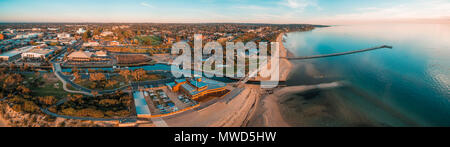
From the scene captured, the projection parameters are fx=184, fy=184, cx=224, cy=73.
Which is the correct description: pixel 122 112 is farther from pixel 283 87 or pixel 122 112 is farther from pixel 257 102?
pixel 283 87

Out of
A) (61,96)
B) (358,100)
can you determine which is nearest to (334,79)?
(358,100)

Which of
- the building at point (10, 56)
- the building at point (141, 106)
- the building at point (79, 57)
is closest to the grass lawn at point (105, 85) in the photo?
the building at point (141, 106)

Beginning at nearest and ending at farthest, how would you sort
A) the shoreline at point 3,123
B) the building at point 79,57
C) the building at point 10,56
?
1. the shoreline at point 3,123
2. the building at point 10,56
3. the building at point 79,57

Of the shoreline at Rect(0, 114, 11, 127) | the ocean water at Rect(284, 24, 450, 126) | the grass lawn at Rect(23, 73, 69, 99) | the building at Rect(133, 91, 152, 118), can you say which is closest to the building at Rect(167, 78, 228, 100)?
the building at Rect(133, 91, 152, 118)

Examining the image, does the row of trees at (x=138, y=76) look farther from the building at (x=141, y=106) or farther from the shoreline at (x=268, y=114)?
the shoreline at (x=268, y=114)

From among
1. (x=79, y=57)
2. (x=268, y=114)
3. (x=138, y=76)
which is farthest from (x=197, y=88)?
(x=79, y=57)

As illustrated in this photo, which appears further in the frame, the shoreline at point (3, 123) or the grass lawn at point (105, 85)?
the grass lawn at point (105, 85)

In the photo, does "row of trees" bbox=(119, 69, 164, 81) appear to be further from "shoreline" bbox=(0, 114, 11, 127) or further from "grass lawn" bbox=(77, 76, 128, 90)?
"shoreline" bbox=(0, 114, 11, 127)

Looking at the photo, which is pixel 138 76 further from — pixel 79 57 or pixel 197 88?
pixel 79 57

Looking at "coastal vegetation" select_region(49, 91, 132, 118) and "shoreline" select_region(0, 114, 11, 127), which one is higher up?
"coastal vegetation" select_region(49, 91, 132, 118)
